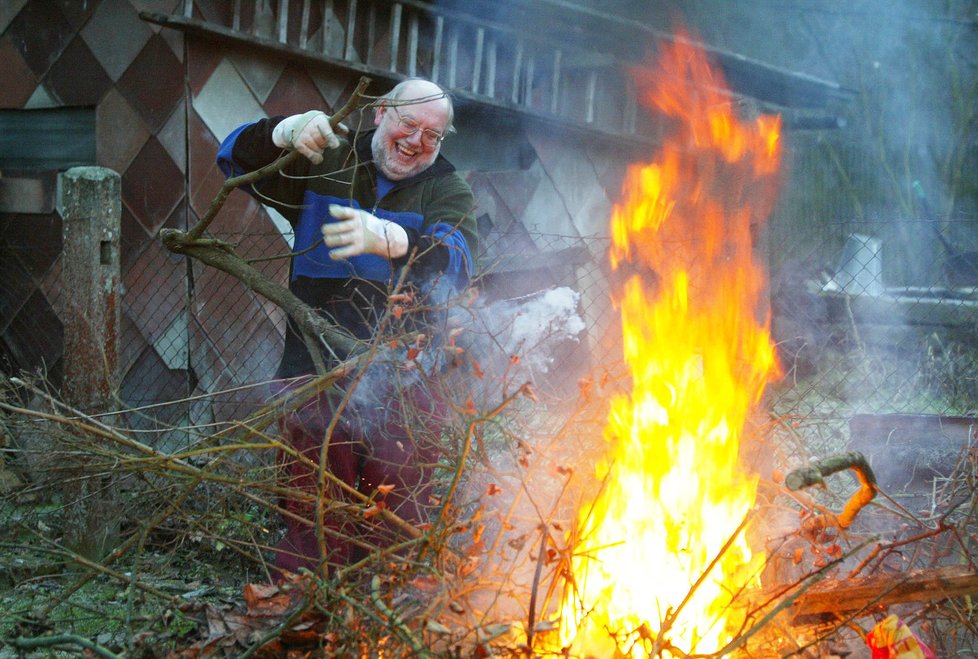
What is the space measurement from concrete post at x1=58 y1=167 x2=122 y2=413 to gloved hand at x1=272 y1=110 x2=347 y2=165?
1226 millimetres

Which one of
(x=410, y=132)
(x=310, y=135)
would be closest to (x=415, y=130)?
(x=410, y=132)

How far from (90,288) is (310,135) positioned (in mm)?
1540

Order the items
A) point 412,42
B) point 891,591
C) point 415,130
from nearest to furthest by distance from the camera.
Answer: point 891,591 → point 415,130 → point 412,42

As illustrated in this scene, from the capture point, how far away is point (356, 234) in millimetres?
3562

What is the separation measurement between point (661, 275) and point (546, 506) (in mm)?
2069

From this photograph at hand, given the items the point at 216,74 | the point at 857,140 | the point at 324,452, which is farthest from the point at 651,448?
the point at 857,140

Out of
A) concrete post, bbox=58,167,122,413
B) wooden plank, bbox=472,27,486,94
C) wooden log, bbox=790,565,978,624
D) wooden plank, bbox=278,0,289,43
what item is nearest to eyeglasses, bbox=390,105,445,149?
concrete post, bbox=58,167,122,413

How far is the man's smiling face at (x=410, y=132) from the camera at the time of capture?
3.99 metres

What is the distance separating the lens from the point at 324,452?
2.88 m

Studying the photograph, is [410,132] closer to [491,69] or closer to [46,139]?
[491,69]

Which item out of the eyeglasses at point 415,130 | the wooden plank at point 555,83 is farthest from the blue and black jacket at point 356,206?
the wooden plank at point 555,83

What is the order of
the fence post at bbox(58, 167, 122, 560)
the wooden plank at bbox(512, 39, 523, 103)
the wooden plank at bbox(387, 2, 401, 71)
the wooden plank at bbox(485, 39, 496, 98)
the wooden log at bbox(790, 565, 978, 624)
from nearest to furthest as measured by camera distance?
1. the wooden log at bbox(790, 565, 978, 624)
2. the fence post at bbox(58, 167, 122, 560)
3. the wooden plank at bbox(387, 2, 401, 71)
4. the wooden plank at bbox(485, 39, 496, 98)
5. the wooden plank at bbox(512, 39, 523, 103)

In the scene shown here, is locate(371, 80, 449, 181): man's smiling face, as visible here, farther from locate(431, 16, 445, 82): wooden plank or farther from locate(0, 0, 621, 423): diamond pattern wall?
locate(431, 16, 445, 82): wooden plank

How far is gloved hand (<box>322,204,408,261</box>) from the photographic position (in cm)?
355
